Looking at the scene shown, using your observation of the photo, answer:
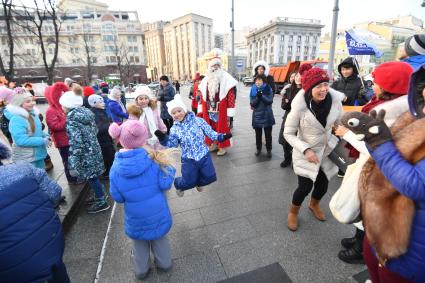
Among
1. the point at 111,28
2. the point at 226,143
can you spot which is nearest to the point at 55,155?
the point at 226,143

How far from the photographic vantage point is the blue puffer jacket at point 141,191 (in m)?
2.04

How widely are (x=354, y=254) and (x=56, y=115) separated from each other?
457 cm

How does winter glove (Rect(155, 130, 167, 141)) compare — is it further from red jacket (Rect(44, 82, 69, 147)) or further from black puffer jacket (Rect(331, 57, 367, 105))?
black puffer jacket (Rect(331, 57, 367, 105))

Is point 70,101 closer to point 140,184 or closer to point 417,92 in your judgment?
point 140,184

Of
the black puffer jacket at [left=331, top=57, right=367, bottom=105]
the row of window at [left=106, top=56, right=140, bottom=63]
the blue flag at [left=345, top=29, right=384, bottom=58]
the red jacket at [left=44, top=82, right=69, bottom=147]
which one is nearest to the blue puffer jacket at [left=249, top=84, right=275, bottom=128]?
the black puffer jacket at [left=331, top=57, right=367, bottom=105]

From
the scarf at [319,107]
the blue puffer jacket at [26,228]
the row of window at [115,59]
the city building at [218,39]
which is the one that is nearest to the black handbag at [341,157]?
the scarf at [319,107]

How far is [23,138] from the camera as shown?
322 cm

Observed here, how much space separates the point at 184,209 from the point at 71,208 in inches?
63.6

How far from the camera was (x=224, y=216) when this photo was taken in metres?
3.23

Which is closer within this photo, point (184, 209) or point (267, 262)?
point (267, 262)

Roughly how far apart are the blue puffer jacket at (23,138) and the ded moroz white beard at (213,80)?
3307 millimetres

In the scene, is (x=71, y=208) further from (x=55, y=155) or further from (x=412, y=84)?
(x=412, y=84)

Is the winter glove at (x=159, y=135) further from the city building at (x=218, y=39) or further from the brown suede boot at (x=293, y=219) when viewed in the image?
the city building at (x=218, y=39)

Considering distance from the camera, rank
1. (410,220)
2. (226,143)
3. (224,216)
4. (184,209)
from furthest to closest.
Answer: (226,143), (184,209), (224,216), (410,220)
